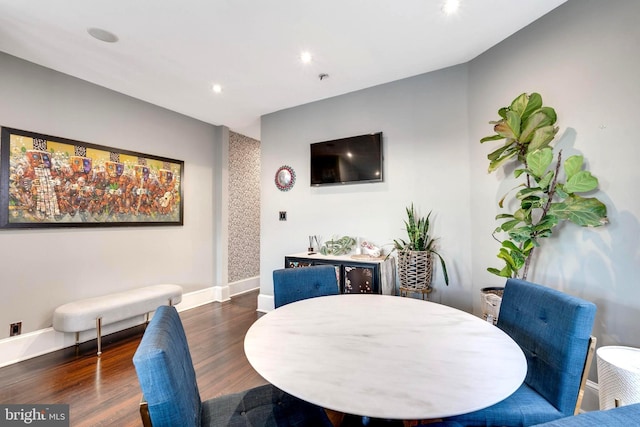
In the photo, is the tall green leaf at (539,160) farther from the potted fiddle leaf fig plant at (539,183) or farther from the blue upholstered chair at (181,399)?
the blue upholstered chair at (181,399)

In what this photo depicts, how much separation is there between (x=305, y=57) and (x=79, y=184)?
270 cm

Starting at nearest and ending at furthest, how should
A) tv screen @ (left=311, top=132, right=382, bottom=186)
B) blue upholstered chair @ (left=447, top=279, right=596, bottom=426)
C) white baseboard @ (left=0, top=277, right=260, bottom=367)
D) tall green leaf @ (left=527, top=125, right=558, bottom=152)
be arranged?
1. blue upholstered chair @ (left=447, top=279, right=596, bottom=426)
2. tall green leaf @ (left=527, top=125, right=558, bottom=152)
3. white baseboard @ (left=0, top=277, right=260, bottom=367)
4. tv screen @ (left=311, top=132, right=382, bottom=186)

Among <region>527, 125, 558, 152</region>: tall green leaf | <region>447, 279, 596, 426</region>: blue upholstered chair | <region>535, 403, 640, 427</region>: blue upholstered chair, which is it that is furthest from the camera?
<region>527, 125, 558, 152</region>: tall green leaf

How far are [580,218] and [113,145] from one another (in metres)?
4.39

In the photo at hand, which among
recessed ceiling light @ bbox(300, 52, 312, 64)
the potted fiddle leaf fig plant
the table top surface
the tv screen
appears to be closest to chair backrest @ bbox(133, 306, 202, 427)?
the table top surface

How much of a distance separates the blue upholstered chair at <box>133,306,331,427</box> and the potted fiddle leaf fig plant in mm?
1761

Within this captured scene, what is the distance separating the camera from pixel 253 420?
1.13 meters

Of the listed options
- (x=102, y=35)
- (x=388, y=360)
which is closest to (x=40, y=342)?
(x=102, y=35)

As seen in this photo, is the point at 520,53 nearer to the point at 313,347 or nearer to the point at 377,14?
the point at 377,14

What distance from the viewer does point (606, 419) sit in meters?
0.55

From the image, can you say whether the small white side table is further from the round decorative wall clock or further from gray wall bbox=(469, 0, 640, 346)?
the round decorative wall clock

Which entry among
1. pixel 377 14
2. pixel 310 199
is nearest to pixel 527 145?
pixel 377 14

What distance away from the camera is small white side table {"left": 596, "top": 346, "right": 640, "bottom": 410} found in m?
1.30

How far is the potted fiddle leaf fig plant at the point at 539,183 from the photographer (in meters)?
1.69
